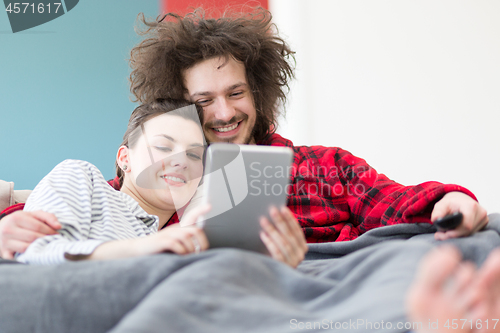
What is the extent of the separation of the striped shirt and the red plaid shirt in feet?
0.87

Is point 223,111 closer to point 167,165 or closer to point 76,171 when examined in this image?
point 167,165

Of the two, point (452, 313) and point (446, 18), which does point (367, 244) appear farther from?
point (446, 18)

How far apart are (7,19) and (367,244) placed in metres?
2.07

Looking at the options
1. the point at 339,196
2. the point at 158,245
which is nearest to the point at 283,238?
the point at 158,245

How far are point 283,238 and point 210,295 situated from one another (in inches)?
11.1

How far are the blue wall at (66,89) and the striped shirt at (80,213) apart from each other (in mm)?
1045

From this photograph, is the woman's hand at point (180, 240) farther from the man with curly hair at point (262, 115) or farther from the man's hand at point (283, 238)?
the man with curly hair at point (262, 115)

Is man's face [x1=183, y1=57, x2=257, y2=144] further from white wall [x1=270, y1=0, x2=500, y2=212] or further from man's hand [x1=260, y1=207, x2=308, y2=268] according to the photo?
white wall [x1=270, y1=0, x2=500, y2=212]

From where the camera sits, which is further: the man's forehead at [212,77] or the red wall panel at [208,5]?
the red wall panel at [208,5]

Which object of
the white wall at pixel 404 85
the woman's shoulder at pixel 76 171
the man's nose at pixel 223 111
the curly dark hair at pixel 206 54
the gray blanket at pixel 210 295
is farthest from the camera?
the white wall at pixel 404 85

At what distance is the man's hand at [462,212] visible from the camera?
2.74 ft

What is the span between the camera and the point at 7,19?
1986 mm

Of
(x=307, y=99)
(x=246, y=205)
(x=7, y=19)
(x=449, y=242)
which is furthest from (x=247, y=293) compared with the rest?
(x=7, y=19)

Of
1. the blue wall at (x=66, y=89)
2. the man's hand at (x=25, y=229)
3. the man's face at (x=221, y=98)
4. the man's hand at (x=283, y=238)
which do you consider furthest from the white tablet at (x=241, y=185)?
the blue wall at (x=66, y=89)
